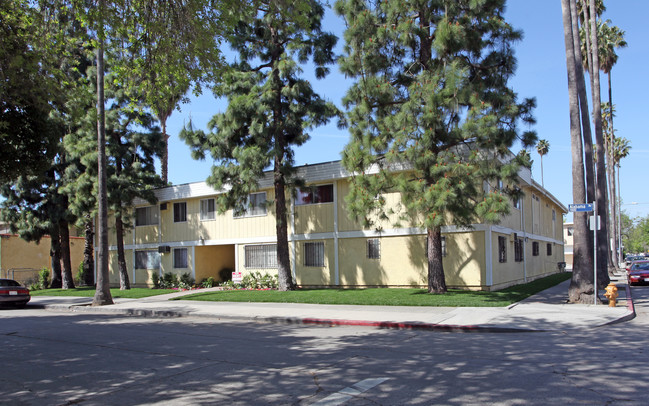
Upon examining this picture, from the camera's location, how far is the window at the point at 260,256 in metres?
24.8

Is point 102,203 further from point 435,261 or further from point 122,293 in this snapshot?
point 435,261

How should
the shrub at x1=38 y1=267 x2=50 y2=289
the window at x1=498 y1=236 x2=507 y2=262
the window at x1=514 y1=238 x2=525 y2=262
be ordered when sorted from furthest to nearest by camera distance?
the shrub at x1=38 y1=267 x2=50 y2=289 < the window at x1=514 y1=238 x2=525 y2=262 < the window at x1=498 y1=236 x2=507 y2=262

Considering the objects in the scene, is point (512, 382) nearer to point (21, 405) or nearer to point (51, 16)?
point (21, 405)

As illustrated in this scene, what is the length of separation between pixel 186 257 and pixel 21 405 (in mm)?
21812

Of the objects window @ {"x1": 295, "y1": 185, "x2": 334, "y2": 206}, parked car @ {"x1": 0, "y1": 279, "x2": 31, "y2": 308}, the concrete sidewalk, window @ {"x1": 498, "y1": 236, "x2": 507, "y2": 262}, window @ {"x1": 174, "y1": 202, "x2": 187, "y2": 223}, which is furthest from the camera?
window @ {"x1": 174, "y1": 202, "x2": 187, "y2": 223}

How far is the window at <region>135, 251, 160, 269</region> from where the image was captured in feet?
95.1

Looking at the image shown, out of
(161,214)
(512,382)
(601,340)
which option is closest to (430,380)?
(512,382)

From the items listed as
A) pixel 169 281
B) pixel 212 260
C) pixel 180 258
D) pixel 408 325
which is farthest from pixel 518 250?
pixel 169 281

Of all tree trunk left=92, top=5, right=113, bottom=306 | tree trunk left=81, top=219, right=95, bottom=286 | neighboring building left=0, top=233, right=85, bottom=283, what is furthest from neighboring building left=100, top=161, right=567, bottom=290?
neighboring building left=0, top=233, right=85, bottom=283

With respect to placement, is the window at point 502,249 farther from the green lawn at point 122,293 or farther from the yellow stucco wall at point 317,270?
the green lawn at point 122,293

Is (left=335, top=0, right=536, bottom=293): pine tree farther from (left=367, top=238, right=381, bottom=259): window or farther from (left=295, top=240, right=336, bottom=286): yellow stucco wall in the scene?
(left=295, top=240, right=336, bottom=286): yellow stucco wall

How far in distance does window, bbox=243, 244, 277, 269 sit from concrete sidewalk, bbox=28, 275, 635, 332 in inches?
225

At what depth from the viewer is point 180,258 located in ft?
92.2

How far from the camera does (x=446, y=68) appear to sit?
16266 mm
